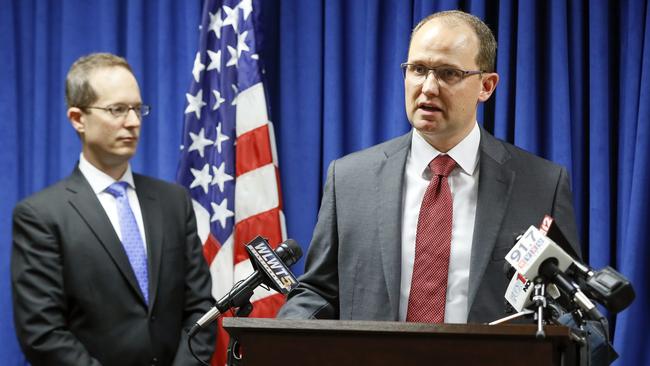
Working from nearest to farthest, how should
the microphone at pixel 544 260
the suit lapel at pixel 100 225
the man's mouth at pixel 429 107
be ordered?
1. the microphone at pixel 544 260
2. the man's mouth at pixel 429 107
3. the suit lapel at pixel 100 225

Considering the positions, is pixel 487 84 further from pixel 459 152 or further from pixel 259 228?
pixel 259 228

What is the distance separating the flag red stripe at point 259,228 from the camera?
169 inches

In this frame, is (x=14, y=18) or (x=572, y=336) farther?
(x=14, y=18)

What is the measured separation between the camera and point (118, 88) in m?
3.61

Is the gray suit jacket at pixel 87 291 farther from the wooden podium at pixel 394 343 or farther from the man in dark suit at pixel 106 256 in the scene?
the wooden podium at pixel 394 343

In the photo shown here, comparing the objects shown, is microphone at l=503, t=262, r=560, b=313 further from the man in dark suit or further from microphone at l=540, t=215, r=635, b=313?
the man in dark suit

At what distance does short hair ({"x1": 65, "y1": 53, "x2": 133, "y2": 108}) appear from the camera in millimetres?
3605

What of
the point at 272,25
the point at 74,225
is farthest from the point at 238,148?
the point at 74,225

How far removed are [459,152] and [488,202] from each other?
0.64 ft

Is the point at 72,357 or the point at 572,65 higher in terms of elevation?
the point at 572,65

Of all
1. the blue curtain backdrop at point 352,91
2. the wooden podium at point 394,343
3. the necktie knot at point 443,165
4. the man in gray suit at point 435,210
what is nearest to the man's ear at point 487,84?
the man in gray suit at point 435,210

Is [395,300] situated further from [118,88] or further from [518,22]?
[518,22]

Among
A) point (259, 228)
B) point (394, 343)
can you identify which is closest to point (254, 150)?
point (259, 228)

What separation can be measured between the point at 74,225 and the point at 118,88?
22.3 inches
